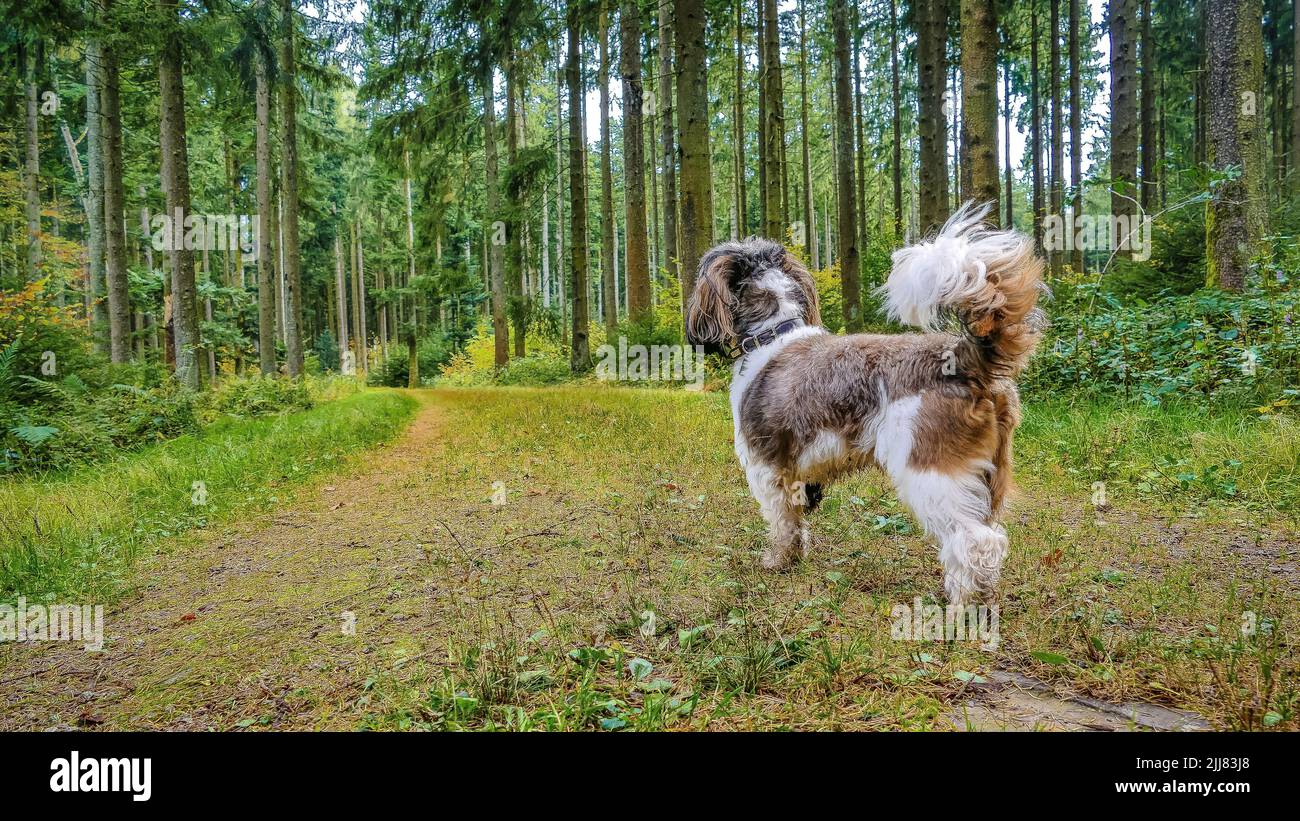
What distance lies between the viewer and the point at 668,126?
1702cm

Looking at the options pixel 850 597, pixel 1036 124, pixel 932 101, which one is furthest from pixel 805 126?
pixel 850 597

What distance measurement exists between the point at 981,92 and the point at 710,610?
695cm

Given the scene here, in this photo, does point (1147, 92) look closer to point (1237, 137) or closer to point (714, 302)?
point (1237, 137)

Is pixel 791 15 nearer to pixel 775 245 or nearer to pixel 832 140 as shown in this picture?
pixel 832 140

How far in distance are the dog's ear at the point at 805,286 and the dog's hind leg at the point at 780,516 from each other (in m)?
1.14

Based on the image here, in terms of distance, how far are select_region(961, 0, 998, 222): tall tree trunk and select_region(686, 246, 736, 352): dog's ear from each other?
4.20 metres

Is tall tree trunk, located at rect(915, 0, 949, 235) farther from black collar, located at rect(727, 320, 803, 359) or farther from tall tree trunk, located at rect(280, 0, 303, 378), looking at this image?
tall tree trunk, located at rect(280, 0, 303, 378)

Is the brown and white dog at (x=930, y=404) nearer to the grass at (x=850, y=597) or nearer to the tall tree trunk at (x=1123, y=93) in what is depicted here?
the grass at (x=850, y=597)

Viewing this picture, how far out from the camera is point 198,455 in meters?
8.13

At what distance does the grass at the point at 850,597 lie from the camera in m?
2.31

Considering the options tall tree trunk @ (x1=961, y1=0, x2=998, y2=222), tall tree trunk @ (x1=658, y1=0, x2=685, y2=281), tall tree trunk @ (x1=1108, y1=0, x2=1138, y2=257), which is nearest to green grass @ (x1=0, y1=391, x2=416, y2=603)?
tall tree trunk @ (x1=961, y1=0, x2=998, y2=222)

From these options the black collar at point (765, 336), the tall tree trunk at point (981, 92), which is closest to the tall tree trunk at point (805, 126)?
the tall tree trunk at point (981, 92)

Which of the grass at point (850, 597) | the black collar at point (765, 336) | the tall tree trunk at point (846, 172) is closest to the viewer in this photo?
the grass at point (850, 597)
